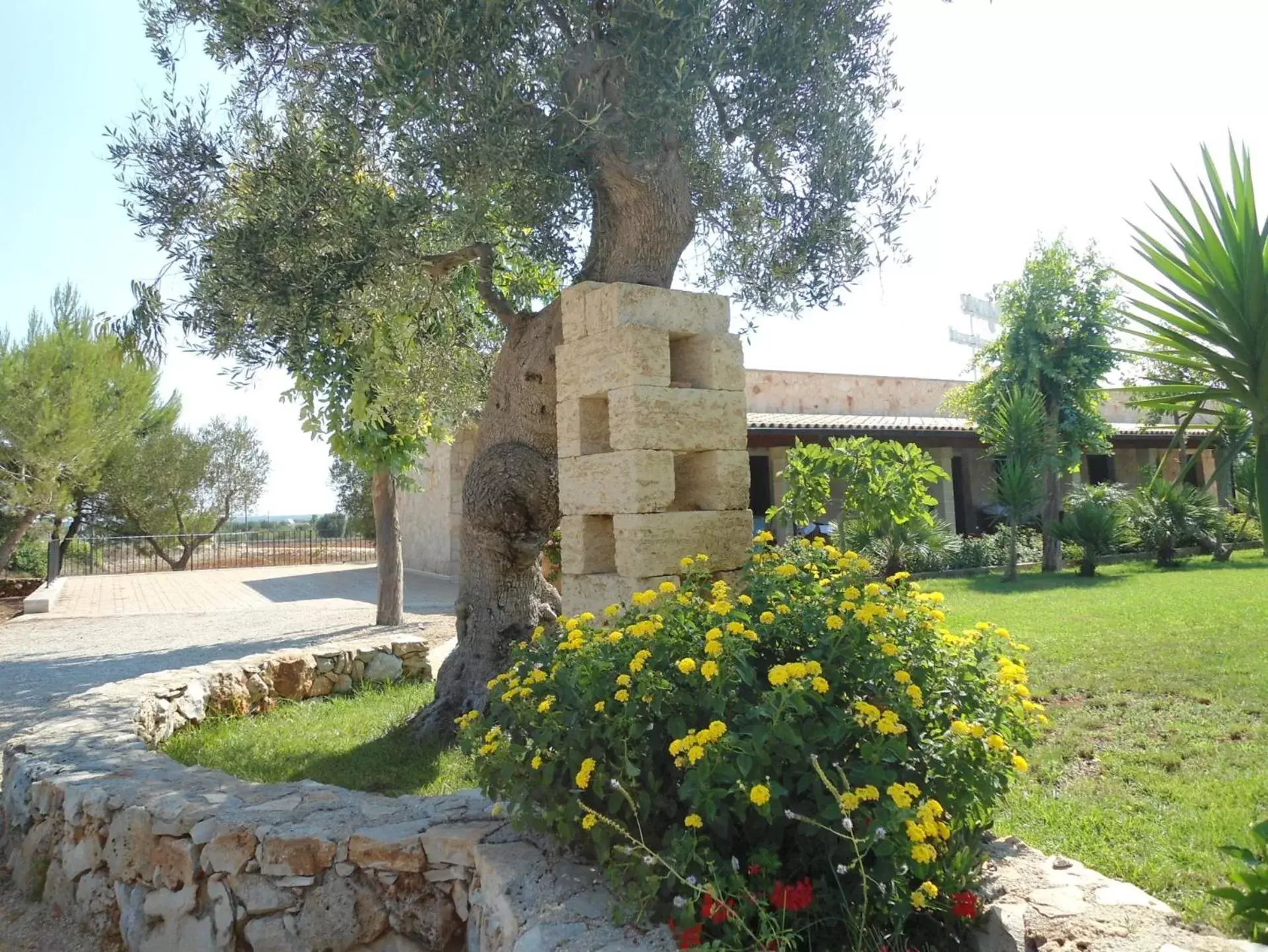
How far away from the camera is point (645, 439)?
455cm

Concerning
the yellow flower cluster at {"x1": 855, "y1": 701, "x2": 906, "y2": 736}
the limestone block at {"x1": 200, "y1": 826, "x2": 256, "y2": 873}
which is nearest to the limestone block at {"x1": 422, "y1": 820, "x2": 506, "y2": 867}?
the limestone block at {"x1": 200, "y1": 826, "x2": 256, "y2": 873}

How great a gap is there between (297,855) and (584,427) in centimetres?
255

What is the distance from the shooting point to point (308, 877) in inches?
133

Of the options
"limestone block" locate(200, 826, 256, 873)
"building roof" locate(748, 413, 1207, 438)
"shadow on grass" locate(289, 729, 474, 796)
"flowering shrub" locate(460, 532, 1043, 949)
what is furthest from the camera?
"building roof" locate(748, 413, 1207, 438)

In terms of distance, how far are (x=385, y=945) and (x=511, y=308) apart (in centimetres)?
436

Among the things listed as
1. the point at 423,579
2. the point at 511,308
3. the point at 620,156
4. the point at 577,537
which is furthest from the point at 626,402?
the point at 423,579

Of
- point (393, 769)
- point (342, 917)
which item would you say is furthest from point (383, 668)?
point (342, 917)

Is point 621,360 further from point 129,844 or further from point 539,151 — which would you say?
point 129,844

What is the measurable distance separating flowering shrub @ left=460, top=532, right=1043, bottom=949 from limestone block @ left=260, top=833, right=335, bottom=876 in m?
0.74

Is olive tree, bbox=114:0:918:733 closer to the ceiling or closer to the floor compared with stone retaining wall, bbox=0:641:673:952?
closer to the ceiling

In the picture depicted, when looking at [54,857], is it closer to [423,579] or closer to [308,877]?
[308,877]

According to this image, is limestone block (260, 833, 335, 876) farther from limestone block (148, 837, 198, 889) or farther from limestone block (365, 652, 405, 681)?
limestone block (365, 652, 405, 681)

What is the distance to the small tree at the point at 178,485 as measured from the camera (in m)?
24.0

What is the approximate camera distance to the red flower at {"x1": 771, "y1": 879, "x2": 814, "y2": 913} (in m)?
2.39
